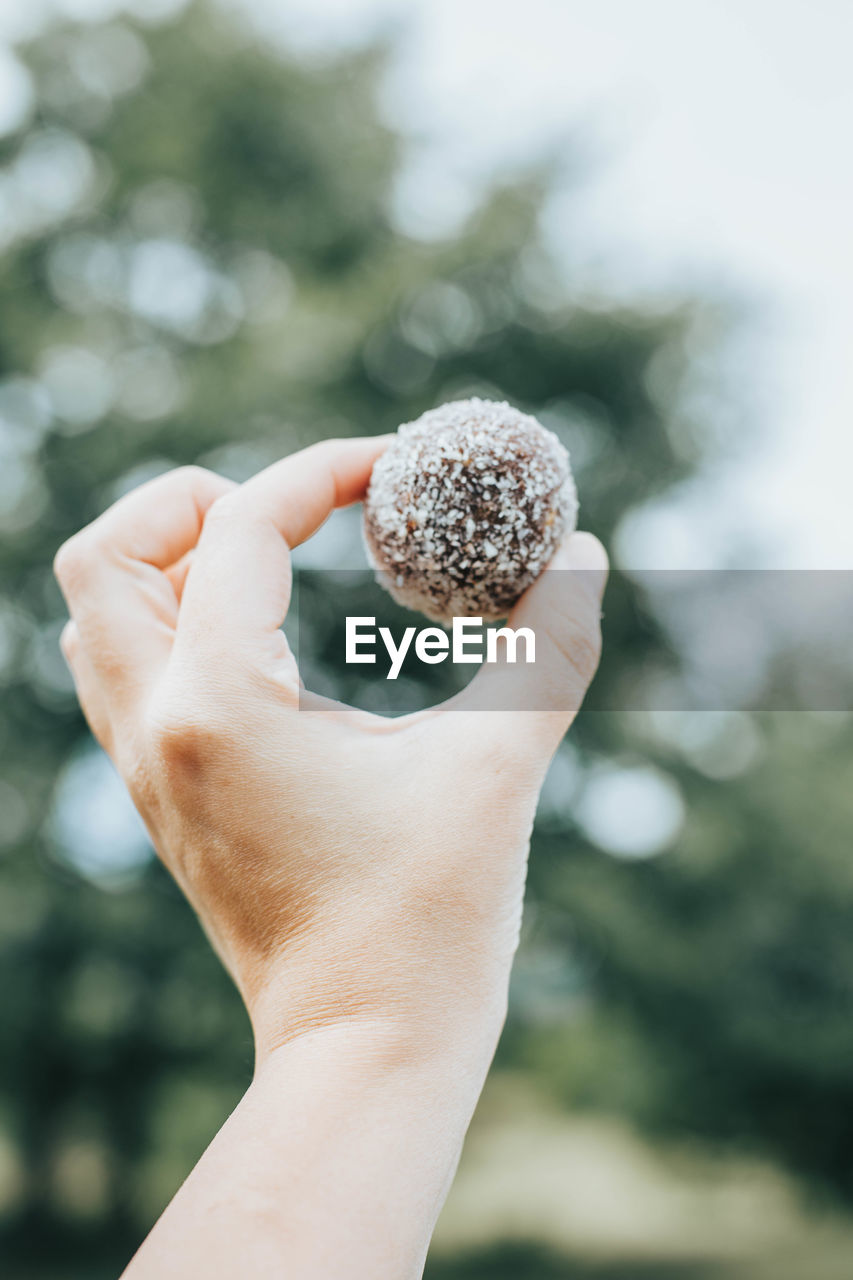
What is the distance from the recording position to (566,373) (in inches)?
339

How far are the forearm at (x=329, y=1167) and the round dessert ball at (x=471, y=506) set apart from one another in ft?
2.18

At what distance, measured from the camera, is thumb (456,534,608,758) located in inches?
54.9

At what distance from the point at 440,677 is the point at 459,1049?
682 centimetres

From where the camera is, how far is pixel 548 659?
4.76 feet

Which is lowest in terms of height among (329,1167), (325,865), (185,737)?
(329,1167)

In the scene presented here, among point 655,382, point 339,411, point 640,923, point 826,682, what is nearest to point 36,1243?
point 640,923

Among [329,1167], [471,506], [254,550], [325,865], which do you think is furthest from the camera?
[471,506]

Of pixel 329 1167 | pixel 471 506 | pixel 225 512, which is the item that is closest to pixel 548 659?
pixel 471 506

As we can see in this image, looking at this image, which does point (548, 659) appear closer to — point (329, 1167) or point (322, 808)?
point (322, 808)

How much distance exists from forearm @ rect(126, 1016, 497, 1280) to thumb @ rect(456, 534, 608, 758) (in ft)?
1.34

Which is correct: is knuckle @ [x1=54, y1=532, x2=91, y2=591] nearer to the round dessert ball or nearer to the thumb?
the round dessert ball

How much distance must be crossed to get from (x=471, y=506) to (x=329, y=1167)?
0.90 meters

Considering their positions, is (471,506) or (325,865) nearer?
(325,865)

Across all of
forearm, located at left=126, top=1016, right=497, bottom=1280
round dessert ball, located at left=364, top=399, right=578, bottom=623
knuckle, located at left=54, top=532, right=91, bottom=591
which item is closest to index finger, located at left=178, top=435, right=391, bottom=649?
round dessert ball, located at left=364, top=399, right=578, bottom=623
